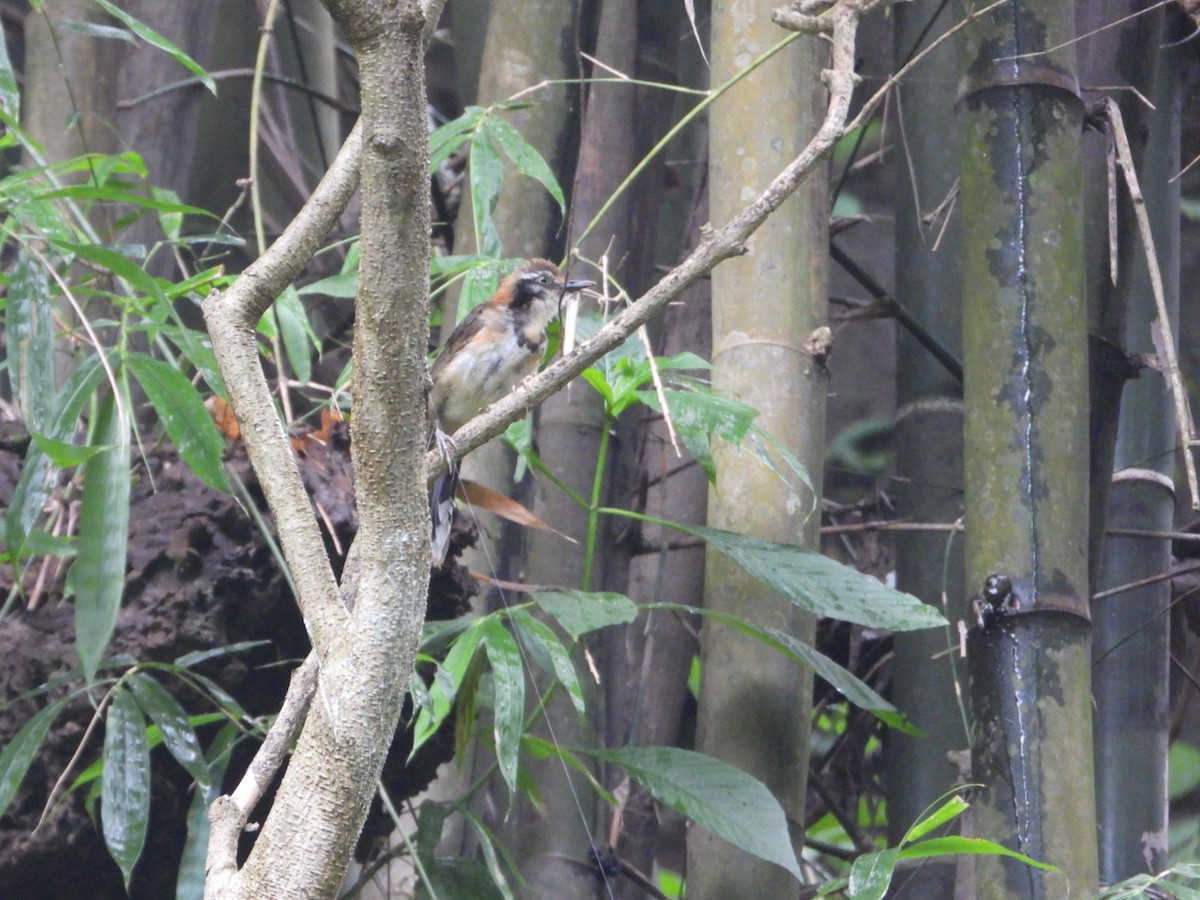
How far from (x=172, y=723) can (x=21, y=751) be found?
0.21 m

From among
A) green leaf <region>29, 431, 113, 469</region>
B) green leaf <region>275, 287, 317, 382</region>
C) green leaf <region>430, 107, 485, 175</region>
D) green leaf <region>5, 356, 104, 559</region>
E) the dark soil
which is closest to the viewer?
green leaf <region>29, 431, 113, 469</region>

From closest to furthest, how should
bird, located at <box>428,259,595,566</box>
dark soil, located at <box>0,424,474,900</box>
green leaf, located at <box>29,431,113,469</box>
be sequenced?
green leaf, located at <box>29,431,113,469</box> → dark soil, located at <box>0,424,474,900</box> → bird, located at <box>428,259,595,566</box>

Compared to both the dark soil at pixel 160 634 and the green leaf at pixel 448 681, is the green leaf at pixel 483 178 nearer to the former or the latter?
the dark soil at pixel 160 634

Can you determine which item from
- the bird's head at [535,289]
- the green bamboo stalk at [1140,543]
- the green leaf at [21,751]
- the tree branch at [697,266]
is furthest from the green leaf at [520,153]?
the green leaf at [21,751]

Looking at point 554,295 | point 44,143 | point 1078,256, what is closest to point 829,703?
point 554,295

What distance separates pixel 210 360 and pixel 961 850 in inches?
48.2

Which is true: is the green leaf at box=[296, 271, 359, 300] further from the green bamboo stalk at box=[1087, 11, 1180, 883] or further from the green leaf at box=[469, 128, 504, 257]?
the green bamboo stalk at box=[1087, 11, 1180, 883]

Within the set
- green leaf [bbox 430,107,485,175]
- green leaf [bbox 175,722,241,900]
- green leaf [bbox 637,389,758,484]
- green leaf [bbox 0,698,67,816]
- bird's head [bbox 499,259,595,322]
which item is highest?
green leaf [bbox 430,107,485,175]

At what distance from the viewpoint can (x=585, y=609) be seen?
2.04m

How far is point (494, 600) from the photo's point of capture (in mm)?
2607

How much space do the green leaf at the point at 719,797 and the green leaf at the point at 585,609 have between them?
0.25 m


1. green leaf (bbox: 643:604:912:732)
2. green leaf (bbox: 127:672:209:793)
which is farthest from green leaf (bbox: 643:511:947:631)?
green leaf (bbox: 127:672:209:793)

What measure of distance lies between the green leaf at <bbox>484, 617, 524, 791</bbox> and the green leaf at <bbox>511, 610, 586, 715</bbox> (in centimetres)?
4

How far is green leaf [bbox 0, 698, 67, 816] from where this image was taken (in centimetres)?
199
